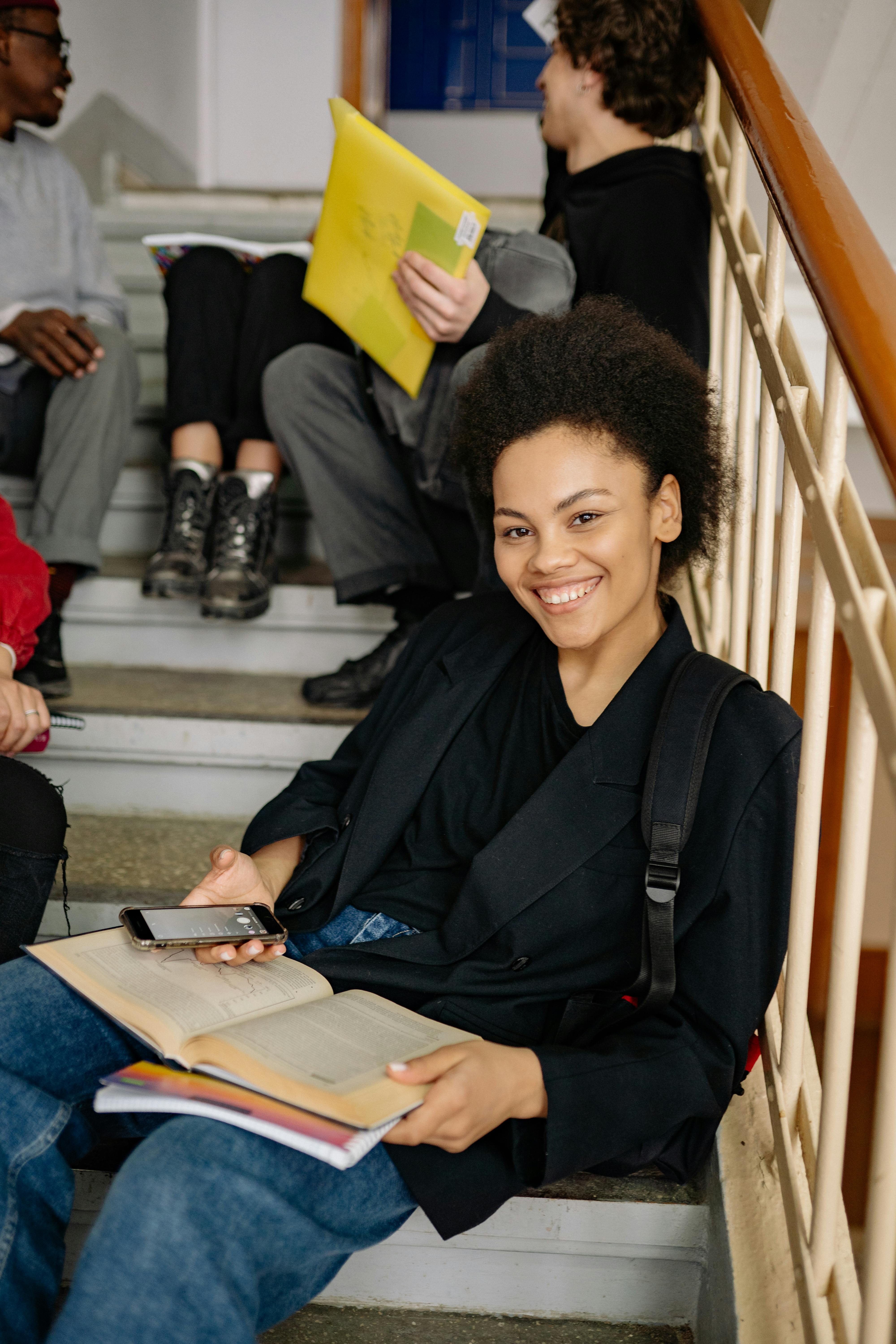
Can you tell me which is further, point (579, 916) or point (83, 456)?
point (83, 456)

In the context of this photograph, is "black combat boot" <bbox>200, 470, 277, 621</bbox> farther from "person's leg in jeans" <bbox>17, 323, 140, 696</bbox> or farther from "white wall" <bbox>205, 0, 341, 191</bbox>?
"white wall" <bbox>205, 0, 341, 191</bbox>

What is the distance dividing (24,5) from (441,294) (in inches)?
48.6

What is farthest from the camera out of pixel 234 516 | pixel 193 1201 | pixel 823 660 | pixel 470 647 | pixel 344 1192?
pixel 234 516

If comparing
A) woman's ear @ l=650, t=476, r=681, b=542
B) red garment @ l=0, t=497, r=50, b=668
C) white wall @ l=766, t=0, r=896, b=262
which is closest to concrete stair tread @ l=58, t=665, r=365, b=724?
red garment @ l=0, t=497, r=50, b=668

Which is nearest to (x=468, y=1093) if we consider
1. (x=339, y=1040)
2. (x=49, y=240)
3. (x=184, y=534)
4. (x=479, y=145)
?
(x=339, y=1040)

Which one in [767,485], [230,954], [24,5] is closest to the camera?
[230,954]

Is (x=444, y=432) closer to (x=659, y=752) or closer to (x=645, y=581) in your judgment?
(x=645, y=581)

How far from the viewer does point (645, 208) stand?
1536 mm

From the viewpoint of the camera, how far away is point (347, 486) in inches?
71.6

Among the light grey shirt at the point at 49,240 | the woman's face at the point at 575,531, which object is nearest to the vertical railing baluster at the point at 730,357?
the woman's face at the point at 575,531

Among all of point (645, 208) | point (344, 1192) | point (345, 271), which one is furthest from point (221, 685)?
point (344, 1192)

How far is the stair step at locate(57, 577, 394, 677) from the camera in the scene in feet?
6.55

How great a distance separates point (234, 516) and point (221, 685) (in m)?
0.31

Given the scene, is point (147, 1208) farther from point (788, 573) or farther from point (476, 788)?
point (788, 573)
